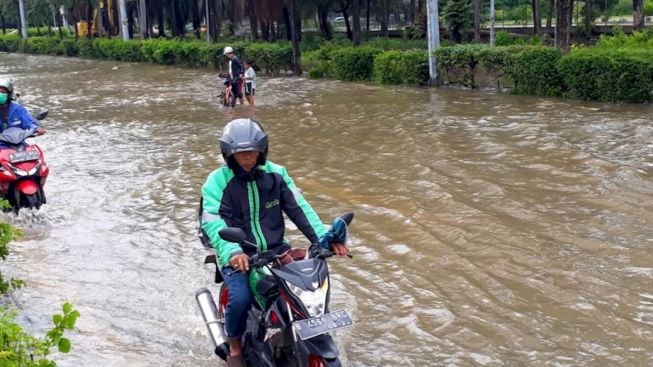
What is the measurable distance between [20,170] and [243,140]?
5.37 metres

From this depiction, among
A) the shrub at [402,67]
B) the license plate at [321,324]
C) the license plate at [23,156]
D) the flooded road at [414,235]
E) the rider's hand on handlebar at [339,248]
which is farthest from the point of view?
the shrub at [402,67]

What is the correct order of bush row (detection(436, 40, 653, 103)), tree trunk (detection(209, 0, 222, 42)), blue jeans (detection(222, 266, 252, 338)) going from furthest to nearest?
tree trunk (detection(209, 0, 222, 42)), bush row (detection(436, 40, 653, 103)), blue jeans (detection(222, 266, 252, 338))

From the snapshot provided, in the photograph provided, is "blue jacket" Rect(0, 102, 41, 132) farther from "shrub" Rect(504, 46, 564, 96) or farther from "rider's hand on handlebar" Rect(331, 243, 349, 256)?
"shrub" Rect(504, 46, 564, 96)

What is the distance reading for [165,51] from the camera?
1560 inches

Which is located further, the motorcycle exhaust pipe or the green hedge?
the green hedge

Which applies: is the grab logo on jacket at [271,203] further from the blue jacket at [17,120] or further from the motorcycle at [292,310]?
the blue jacket at [17,120]

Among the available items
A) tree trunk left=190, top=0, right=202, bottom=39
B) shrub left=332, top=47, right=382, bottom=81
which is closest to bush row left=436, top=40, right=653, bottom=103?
shrub left=332, top=47, right=382, bottom=81

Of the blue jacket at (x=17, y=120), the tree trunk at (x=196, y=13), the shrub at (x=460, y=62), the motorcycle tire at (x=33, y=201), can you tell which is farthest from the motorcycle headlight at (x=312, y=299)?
the tree trunk at (x=196, y=13)

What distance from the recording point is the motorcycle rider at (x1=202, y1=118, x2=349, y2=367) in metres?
4.36

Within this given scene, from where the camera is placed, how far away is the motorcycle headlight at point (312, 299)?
3.76 metres

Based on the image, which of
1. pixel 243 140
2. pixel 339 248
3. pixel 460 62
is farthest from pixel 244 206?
pixel 460 62

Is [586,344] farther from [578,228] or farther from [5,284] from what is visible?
[5,284]

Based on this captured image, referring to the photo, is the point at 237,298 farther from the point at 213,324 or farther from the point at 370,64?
the point at 370,64

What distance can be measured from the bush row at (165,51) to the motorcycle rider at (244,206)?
25.9 meters
